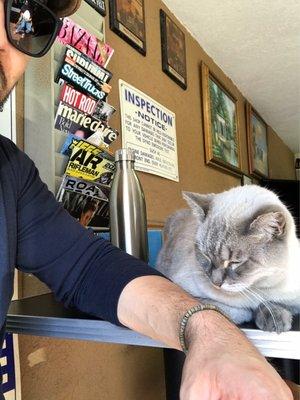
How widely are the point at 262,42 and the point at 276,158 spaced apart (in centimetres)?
189

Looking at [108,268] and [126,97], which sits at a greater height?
[126,97]

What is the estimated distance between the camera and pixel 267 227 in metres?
0.70

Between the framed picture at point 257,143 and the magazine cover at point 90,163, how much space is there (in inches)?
81.9

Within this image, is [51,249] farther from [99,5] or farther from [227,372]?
[99,5]

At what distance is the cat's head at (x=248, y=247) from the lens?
695 millimetres

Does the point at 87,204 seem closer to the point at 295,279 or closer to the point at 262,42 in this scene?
the point at 295,279

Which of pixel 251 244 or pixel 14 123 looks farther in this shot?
pixel 14 123

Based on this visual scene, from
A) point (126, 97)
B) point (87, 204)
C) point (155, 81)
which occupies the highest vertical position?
point (155, 81)

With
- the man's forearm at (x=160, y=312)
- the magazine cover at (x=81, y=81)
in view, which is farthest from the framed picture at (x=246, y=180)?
the man's forearm at (x=160, y=312)

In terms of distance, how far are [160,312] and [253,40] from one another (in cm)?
196

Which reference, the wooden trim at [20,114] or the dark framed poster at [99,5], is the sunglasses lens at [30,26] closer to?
the wooden trim at [20,114]

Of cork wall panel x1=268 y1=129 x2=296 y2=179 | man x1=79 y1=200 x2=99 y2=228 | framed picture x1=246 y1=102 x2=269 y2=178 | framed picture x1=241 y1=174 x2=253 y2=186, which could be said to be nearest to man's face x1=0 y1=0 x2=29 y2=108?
man x1=79 y1=200 x2=99 y2=228

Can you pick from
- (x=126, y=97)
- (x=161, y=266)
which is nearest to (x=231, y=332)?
(x=161, y=266)

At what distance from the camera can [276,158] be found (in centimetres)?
386
